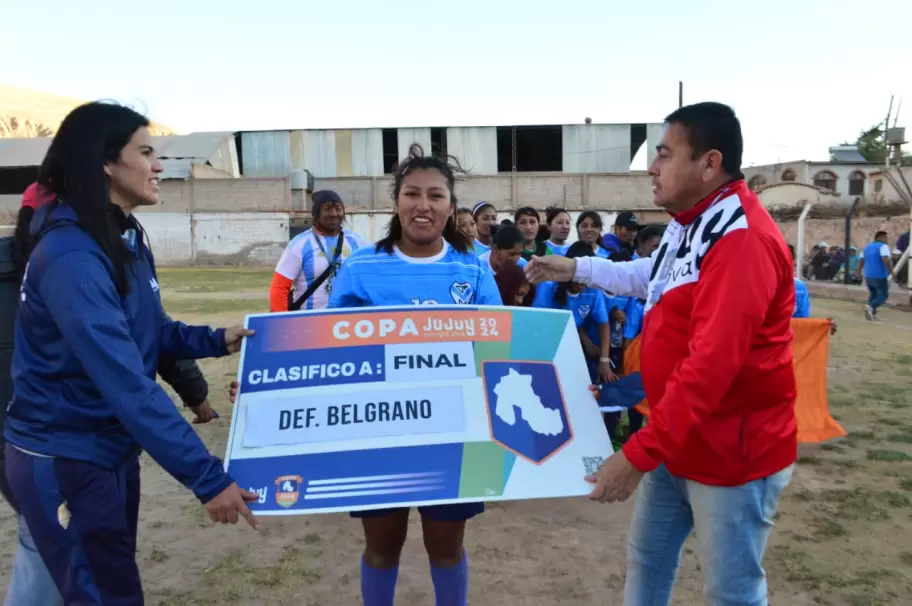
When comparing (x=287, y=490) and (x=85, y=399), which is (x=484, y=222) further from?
(x=85, y=399)

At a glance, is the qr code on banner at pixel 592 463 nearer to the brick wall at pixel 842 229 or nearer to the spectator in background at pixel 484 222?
the spectator in background at pixel 484 222

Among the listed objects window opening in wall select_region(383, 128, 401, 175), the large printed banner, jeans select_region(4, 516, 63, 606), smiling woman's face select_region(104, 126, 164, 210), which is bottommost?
jeans select_region(4, 516, 63, 606)

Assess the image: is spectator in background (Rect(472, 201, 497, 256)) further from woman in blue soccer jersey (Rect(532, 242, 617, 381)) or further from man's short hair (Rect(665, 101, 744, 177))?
man's short hair (Rect(665, 101, 744, 177))

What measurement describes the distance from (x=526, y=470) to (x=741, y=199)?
1034 mm

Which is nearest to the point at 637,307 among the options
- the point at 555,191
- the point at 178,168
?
the point at 555,191

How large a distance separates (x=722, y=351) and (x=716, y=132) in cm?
66

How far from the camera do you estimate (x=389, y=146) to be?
108ft

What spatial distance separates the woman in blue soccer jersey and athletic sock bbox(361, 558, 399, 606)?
8.97 ft

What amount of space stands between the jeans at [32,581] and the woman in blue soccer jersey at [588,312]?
351 centimetres

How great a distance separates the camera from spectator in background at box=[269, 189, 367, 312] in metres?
4.88

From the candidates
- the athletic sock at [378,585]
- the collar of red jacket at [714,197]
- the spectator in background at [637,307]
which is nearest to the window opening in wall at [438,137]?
the spectator in background at [637,307]

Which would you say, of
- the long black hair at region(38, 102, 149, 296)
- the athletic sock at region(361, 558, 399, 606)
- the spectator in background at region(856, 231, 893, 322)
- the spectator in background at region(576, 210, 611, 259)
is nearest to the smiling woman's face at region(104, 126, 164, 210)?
the long black hair at region(38, 102, 149, 296)

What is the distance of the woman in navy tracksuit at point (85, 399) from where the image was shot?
5.35 feet

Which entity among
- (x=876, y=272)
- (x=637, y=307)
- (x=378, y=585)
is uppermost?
(x=637, y=307)
